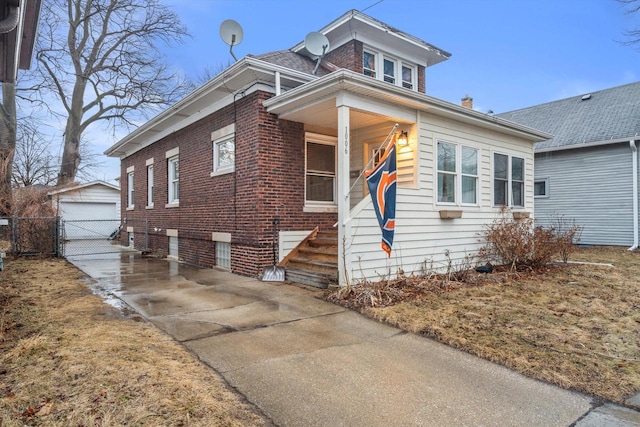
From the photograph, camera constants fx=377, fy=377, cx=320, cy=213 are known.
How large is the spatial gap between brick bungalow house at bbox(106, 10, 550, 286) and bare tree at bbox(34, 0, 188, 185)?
1454cm

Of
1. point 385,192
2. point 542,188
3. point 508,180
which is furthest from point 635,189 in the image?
point 385,192

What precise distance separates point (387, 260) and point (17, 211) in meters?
12.9

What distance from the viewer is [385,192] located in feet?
21.2

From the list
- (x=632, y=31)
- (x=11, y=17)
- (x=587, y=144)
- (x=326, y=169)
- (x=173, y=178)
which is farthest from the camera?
(x=587, y=144)

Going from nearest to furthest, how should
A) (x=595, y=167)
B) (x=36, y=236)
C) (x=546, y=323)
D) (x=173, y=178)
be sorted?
(x=546, y=323) → (x=36, y=236) → (x=173, y=178) → (x=595, y=167)

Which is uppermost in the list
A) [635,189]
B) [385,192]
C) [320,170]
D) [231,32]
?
[231,32]

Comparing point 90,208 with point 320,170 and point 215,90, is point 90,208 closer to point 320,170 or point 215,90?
point 215,90

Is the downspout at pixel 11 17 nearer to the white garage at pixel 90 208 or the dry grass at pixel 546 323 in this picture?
the dry grass at pixel 546 323

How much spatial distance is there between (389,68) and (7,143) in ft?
49.8

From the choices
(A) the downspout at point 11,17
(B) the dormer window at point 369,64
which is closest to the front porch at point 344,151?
(B) the dormer window at point 369,64

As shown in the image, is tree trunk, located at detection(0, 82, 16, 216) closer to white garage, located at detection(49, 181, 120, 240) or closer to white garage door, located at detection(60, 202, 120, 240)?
white garage, located at detection(49, 181, 120, 240)

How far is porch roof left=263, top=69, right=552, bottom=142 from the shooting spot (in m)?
6.57

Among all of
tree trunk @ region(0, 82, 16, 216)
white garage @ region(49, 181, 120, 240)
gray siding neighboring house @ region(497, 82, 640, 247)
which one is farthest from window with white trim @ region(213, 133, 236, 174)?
white garage @ region(49, 181, 120, 240)

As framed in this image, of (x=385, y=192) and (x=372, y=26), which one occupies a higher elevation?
(x=372, y=26)
